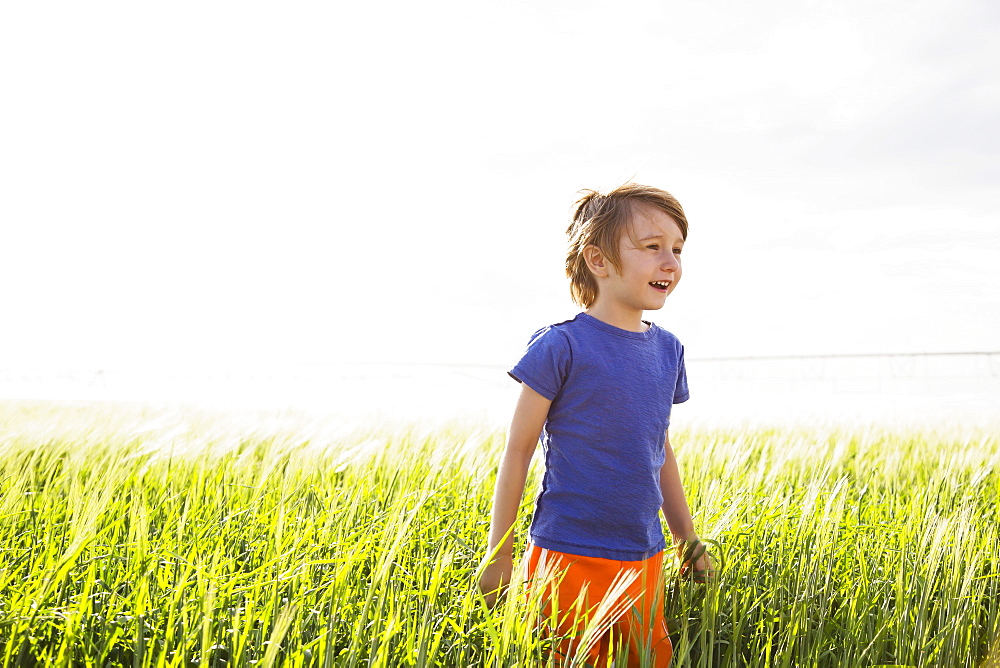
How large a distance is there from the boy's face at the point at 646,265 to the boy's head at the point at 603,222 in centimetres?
2

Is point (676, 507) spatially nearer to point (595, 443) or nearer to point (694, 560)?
point (694, 560)

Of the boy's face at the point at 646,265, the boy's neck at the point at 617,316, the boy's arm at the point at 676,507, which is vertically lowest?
the boy's arm at the point at 676,507

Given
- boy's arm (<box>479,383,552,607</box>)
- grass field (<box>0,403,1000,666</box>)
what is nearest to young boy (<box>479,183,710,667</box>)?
boy's arm (<box>479,383,552,607</box>)

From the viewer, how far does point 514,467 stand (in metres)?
1.38

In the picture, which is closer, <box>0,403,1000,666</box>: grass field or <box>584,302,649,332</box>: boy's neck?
<box>0,403,1000,666</box>: grass field

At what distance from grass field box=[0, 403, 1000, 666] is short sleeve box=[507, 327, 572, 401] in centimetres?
32

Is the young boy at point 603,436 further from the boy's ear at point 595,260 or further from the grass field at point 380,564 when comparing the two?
the grass field at point 380,564

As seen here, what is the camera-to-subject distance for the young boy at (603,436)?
1.36 m

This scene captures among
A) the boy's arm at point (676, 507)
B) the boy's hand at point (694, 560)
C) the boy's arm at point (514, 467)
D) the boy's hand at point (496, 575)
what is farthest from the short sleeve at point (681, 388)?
the boy's hand at point (496, 575)

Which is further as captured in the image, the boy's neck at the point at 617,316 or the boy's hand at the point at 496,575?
the boy's neck at the point at 617,316

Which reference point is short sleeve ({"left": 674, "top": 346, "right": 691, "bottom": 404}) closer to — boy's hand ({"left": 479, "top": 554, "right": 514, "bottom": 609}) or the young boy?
the young boy

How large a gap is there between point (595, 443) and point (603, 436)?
22 mm

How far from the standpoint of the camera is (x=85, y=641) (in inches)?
50.1

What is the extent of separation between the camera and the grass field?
121cm
